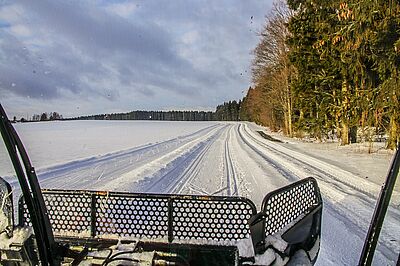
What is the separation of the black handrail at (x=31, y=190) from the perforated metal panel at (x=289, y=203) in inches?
44.6

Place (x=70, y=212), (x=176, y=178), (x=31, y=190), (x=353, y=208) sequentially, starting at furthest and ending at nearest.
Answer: (x=176, y=178) → (x=353, y=208) → (x=70, y=212) → (x=31, y=190)

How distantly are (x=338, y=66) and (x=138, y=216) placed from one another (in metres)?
15.7

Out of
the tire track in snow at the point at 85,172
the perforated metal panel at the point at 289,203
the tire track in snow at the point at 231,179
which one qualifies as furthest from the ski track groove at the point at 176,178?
the perforated metal panel at the point at 289,203

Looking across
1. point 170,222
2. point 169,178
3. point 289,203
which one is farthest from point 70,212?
point 169,178

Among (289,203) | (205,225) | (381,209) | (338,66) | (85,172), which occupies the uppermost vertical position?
(338,66)

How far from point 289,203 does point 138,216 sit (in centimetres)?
122

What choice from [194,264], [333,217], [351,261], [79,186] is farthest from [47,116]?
[79,186]

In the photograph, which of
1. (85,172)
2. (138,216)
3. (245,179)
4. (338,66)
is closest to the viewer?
(138,216)

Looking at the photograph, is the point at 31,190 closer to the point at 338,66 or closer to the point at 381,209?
the point at 381,209

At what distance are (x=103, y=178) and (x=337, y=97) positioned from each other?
50.1ft

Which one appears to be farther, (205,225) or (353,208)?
(353,208)

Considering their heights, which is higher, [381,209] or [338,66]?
[338,66]

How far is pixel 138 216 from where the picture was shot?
2.88 metres

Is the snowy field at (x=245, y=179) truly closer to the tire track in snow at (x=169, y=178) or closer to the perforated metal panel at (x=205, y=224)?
the tire track in snow at (x=169, y=178)
